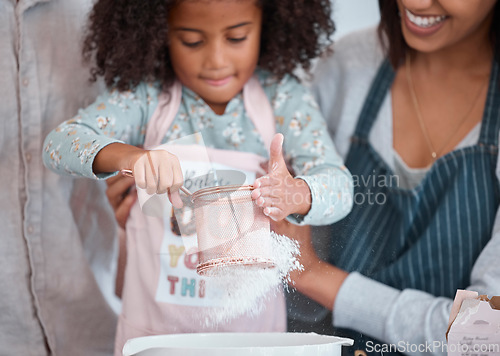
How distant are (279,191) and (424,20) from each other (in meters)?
0.37

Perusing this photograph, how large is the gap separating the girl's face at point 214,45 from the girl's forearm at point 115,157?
0.15m

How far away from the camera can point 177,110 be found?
78cm

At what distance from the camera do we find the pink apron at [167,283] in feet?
2.18

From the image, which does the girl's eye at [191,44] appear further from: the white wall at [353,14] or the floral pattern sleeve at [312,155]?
the white wall at [353,14]

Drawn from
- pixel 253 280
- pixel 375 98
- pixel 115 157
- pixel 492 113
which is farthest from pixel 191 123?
pixel 492 113

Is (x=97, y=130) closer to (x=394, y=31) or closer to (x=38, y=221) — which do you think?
(x=38, y=221)

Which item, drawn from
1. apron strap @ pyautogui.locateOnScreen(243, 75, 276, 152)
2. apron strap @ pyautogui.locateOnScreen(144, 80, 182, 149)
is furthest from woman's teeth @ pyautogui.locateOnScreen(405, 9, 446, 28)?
apron strap @ pyautogui.locateOnScreen(144, 80, 182, 149)

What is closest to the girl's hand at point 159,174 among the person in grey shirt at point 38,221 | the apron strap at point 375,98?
the person in grey shirt at point 38,221

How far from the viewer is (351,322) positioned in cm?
73

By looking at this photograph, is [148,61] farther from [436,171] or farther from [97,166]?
[436,171]

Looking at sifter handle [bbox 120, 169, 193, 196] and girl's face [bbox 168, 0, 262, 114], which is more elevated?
girl's face [bbox 168, 0, 262, 114]

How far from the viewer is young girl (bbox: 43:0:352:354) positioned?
2.18 feet

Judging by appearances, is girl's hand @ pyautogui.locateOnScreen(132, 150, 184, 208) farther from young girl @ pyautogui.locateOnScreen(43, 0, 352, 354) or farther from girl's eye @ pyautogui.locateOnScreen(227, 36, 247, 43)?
girl's eye @ pyautogui.locateOnScreen(227, 36, 247, 43)

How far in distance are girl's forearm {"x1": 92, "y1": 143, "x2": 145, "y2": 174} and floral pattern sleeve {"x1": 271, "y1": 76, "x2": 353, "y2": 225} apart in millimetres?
185
